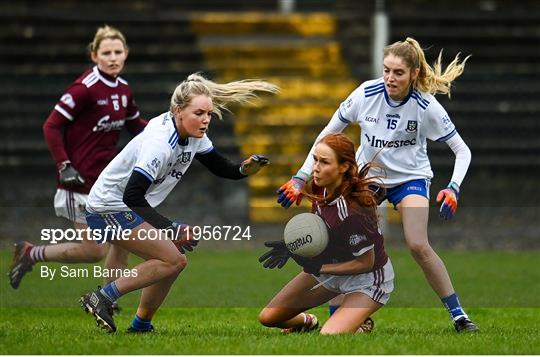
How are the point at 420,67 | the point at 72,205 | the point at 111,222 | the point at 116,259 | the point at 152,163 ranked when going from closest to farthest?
the point at 152,163 → the point at 111,222 → the point at 420,67 → the point at 116,259 → the point at 72,205

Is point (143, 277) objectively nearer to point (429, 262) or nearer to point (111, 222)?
point (111, 222)

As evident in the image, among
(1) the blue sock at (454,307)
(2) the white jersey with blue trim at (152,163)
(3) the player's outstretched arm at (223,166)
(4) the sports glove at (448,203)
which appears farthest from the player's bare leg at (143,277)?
(1) the blue sock at (454,307)

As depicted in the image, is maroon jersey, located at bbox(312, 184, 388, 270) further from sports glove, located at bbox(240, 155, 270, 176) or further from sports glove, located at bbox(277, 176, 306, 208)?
sports glove, located at bbox(240, 155, 270, 176)

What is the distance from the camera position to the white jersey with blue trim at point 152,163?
6355mm

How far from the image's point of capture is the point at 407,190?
7066 mm

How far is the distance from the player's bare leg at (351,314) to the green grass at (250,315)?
0.49ft

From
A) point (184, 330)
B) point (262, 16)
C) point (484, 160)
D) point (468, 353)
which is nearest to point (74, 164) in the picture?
point (184, 330)

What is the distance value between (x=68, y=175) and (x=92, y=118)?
1.67ft

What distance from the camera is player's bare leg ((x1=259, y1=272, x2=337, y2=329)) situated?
662 centimetres

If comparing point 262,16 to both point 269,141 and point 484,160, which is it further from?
point 484,160

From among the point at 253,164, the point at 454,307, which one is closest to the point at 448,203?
the point at 454,307

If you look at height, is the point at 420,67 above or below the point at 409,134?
above

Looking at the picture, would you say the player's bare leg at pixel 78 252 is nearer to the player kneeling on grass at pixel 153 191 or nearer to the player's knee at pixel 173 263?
the player kneeling on grass at pixel 153 191

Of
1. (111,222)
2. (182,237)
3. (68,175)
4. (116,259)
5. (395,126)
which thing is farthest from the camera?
(68,175)
